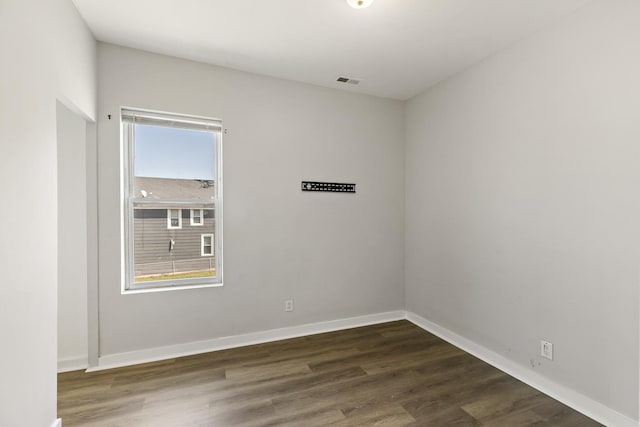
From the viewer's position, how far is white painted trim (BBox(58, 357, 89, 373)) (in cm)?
246

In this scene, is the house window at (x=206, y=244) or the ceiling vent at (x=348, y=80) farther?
the ceiling vent at (x=348, y=80)

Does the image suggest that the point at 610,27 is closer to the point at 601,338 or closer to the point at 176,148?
the point at 601,338

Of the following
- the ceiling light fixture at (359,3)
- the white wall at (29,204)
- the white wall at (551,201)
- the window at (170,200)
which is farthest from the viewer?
the window at (170,200)

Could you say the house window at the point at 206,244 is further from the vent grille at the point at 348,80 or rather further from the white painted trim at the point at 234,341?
the vent grille at the point at 348,80

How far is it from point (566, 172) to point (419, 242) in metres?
1.67

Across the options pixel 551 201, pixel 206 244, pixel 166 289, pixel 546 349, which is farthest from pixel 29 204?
pixel 546 349

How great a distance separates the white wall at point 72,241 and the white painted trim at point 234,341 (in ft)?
0.86

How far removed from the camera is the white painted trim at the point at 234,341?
8.39 feet

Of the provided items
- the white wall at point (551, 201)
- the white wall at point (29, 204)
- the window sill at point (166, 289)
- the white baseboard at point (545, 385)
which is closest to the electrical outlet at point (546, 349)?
the white wall at point (551, 201)

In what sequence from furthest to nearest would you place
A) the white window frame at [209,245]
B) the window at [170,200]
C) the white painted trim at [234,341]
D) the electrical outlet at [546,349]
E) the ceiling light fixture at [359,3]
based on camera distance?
1. the white window frame at [209,245]
2. the window at [170,200]
3. the white painted trim at [234,341]
4. the electrical outlet at [546,349]
5. the ceiling light fixture at [359,3]

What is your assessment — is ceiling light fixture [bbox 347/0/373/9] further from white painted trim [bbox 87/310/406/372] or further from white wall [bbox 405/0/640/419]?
white painted trim [bbox 87/310/406/372]

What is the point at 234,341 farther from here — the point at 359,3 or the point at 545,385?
the point at 359,3

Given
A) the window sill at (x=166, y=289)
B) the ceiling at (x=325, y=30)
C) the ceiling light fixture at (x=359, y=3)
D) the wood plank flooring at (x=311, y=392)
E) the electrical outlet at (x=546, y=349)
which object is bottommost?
the wood plank flooring at (x=311, y=392)

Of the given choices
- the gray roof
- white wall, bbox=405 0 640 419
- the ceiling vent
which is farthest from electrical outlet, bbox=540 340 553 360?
the gray roof
